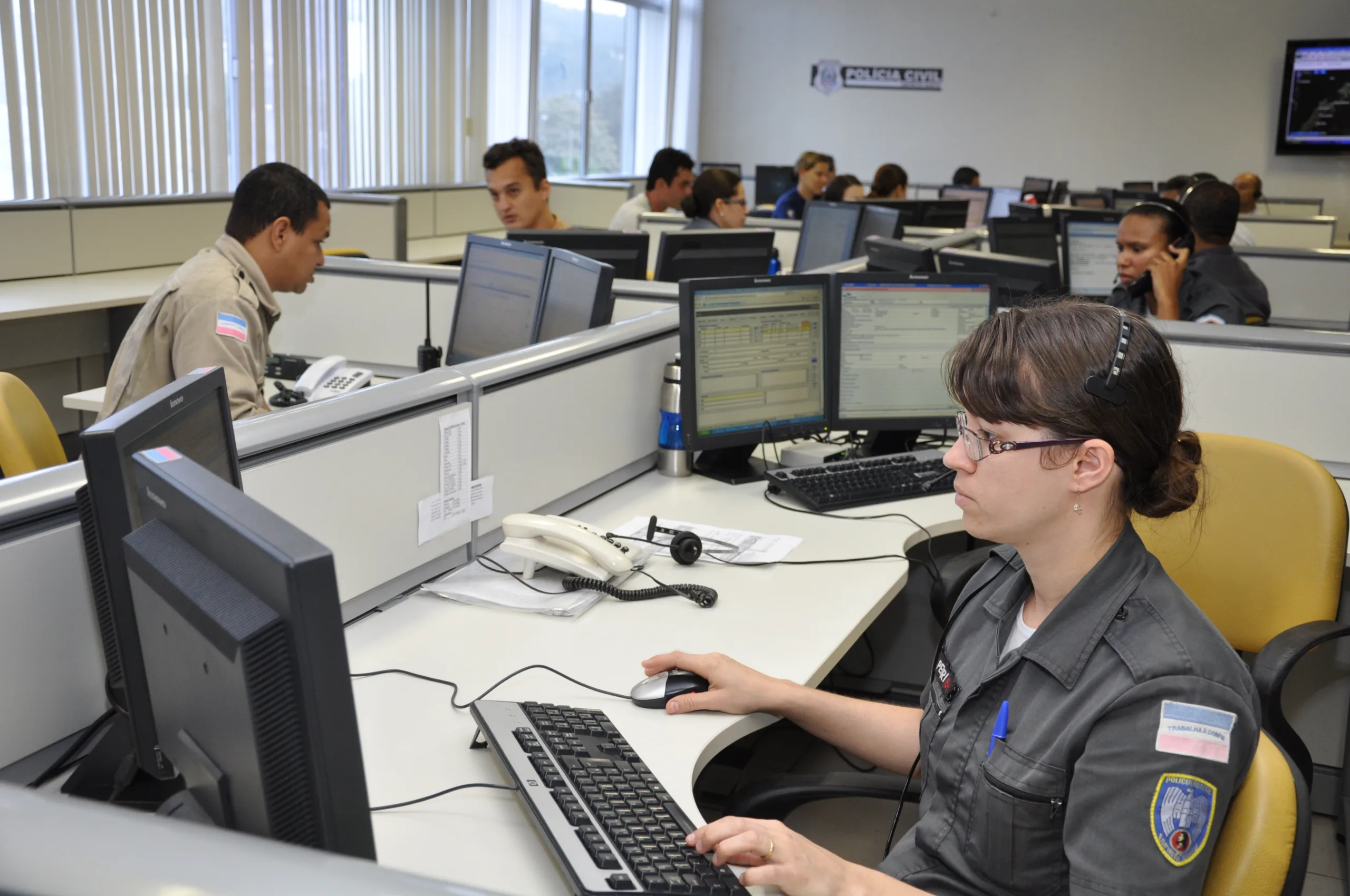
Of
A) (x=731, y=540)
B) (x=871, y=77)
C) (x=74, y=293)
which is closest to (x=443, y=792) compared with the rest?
(x=731, y=540)

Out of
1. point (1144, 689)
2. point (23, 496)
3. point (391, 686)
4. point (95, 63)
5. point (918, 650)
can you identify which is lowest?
point (918, 650)

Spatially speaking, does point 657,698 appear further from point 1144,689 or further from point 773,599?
point 1144,689

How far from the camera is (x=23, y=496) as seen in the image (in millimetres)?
1137

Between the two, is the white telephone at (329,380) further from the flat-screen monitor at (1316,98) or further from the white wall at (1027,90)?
the flat-screen monitor at (1316,98)

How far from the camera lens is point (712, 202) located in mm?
5176

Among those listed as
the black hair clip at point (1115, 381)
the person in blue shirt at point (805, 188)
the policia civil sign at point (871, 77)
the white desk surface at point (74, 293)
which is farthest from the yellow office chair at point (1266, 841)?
the policia civil sign at point (871, 77)

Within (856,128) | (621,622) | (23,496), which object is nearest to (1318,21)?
(856,128)

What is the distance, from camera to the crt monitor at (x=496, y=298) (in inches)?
108

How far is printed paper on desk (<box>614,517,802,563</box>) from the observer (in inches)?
79.2

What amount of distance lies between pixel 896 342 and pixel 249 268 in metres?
1.45

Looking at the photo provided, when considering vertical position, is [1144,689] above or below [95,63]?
below

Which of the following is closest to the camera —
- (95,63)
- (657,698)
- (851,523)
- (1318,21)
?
(657,698)

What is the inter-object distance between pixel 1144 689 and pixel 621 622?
856 millimetres

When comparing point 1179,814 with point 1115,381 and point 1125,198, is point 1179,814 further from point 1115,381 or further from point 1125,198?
point 1125,198
